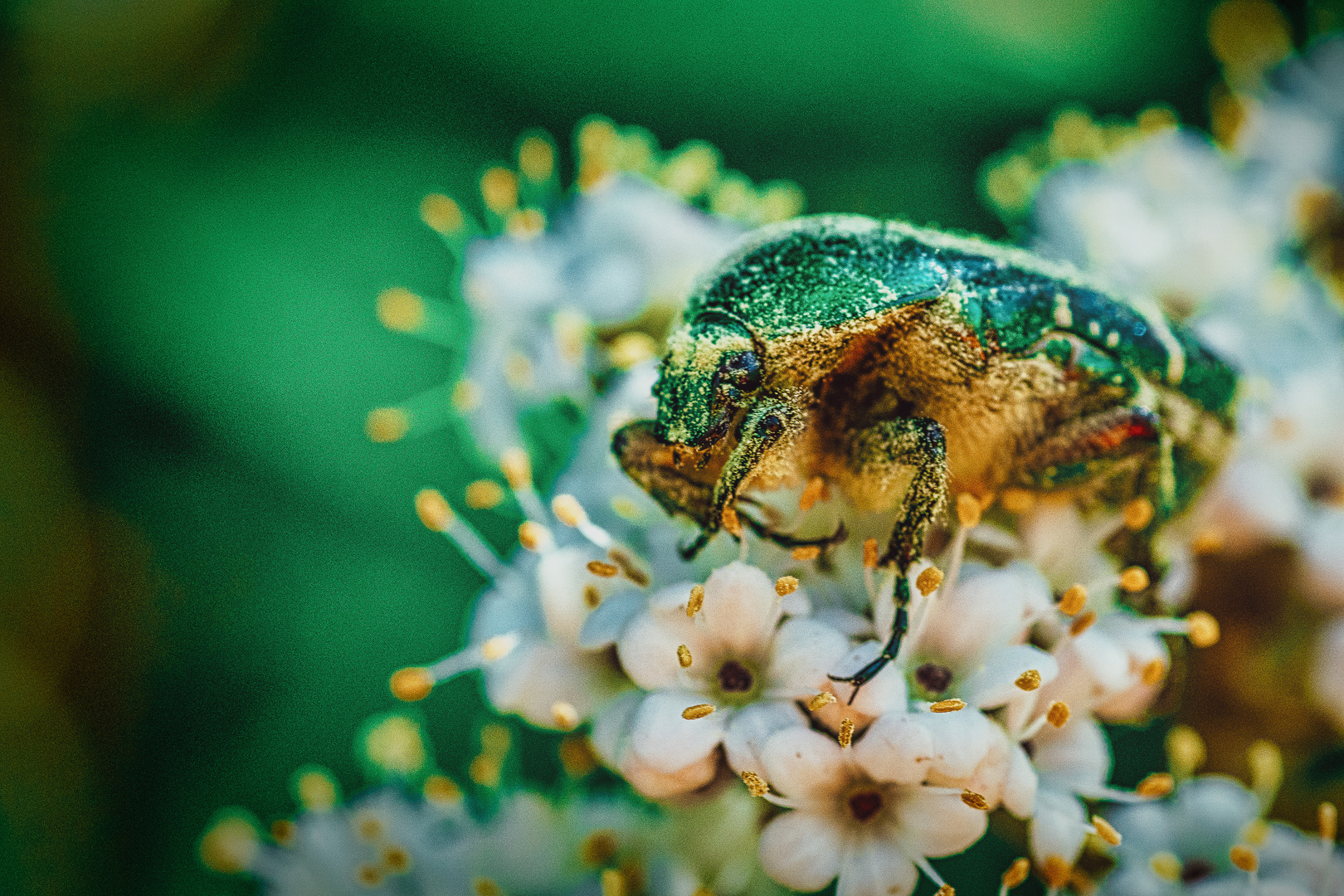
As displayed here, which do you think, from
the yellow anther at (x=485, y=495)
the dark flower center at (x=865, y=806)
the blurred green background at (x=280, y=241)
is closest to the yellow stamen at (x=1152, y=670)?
the dark flower center at (x=865, y=806)

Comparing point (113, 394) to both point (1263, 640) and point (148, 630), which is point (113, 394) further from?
point (1263, 640)

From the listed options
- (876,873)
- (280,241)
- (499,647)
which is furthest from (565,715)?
(280,241)

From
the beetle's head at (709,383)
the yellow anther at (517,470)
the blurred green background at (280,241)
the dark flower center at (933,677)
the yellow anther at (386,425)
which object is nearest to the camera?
the beetle's head at (709,383)

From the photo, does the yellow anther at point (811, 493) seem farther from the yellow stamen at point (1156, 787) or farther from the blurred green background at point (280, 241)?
the blurred green background at point (280, 241)

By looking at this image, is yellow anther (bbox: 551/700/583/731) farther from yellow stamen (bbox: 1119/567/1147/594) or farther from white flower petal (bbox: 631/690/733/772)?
yellow stamen (bbox: 1119/567/1147/594)

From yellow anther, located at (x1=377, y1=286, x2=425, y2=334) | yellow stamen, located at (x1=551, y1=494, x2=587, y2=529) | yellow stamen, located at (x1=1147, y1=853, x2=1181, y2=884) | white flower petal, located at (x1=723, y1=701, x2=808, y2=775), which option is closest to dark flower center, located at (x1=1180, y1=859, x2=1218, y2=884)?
yellow stamen, located at (x1=1147, y1=853, x2=1181, y2=884)

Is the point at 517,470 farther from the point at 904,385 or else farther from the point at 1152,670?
the point at 1152,670
